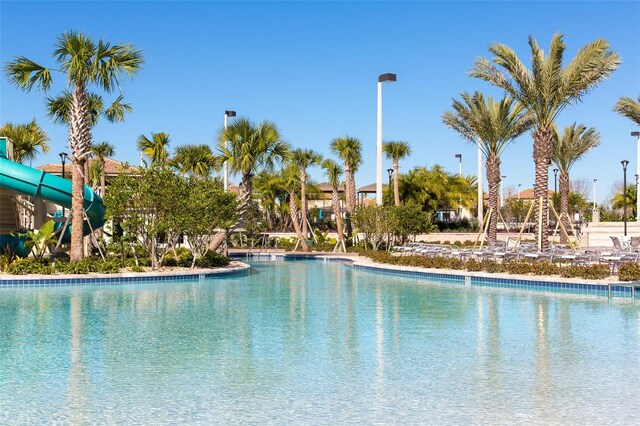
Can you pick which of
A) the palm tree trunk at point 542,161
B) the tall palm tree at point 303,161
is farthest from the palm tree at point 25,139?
the palm tree trunk at point 542,161

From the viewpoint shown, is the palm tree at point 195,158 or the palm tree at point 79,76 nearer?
the palm tree at point 79,76

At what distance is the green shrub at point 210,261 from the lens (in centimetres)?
2253

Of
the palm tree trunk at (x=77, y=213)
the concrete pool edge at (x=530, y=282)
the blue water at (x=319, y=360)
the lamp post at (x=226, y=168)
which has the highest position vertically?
the lamp post at (x=226, y=168)

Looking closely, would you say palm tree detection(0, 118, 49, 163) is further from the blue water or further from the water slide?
the blue water

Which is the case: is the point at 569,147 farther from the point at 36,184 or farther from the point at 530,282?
the point at 36,184

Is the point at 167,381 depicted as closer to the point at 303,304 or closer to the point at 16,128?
the point at 303,304

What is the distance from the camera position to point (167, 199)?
21.0m

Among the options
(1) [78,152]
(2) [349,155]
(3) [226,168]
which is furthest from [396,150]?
(1) [78,152]

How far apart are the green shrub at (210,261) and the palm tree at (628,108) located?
18048mm

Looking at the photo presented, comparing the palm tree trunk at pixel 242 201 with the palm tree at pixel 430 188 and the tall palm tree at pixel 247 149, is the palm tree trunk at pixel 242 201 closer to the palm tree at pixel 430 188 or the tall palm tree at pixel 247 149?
the tall palm tree at pixel 247 149

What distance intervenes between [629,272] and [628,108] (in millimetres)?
15165

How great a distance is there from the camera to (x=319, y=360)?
8.76m

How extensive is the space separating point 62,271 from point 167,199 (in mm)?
3752

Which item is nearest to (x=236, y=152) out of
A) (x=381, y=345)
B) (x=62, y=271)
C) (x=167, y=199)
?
(x=167, y=199)
